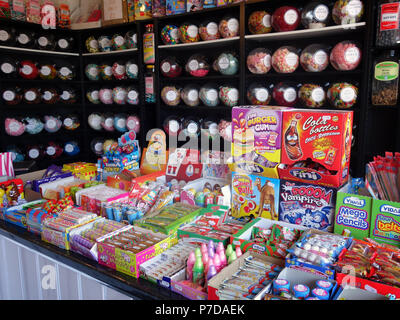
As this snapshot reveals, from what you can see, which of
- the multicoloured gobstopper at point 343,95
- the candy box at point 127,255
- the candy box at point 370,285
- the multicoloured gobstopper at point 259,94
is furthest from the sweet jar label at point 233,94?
the candy box at point 370,285

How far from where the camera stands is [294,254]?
4.24 feet

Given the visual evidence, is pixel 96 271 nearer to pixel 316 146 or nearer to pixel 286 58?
pixel 316 146

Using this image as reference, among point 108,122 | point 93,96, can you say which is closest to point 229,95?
point 108,122

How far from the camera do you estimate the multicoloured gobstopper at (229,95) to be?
3.16 metres

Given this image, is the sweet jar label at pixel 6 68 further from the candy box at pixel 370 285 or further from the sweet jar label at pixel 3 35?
the candy box at pixel 370 285

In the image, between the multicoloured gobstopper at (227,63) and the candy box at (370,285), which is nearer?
the candy box at (370,285)

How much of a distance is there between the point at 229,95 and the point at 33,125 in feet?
7.79

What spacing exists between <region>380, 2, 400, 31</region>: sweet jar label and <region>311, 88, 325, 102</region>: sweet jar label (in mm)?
592

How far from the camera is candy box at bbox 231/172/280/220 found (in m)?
1.76

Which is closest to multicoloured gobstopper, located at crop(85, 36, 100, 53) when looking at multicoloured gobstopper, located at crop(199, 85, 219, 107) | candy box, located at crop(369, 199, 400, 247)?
multicoloured gobstopper, located at crop(199, 85, 219, 107)

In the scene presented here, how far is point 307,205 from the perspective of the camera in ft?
5.49

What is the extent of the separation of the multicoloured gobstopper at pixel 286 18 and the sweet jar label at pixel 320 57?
0.32 m

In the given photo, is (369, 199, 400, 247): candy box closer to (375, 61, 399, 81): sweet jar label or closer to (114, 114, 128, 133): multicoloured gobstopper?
(375, 61, 399, 81): sweet jar label

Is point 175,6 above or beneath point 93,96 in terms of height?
above
